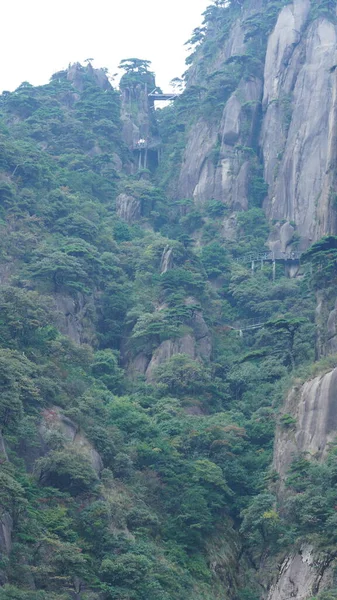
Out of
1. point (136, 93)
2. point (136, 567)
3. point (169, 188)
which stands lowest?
point (136, 567)

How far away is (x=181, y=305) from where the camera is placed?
194ft

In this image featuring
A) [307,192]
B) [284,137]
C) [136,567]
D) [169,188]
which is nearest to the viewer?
[136,567]

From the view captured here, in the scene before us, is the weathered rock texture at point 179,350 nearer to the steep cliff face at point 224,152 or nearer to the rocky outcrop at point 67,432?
the rocky outcrop at point 67,432

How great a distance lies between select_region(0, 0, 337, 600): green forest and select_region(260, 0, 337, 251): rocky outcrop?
1.45 metres

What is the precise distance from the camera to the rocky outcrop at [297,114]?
7044cm

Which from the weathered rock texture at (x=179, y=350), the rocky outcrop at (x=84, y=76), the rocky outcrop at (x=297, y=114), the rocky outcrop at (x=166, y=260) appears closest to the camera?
the weathered rock texture at (x=179, y=350)

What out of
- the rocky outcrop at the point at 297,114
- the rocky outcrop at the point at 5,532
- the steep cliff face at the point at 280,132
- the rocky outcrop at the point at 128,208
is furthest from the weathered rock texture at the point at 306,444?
the rocky outcrop at the point at 128,208

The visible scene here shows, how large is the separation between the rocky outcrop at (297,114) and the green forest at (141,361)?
4.76ft

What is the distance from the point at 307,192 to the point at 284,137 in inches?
284

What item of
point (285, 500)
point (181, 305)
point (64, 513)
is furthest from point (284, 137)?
point (64, 513)

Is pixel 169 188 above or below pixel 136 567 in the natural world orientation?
above

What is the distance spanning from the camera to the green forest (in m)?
37.9

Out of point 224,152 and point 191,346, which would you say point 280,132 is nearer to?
point 224,152

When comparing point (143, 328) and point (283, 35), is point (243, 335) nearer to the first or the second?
point (143, 328)
